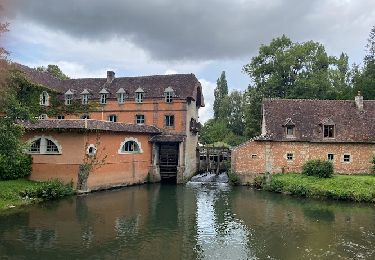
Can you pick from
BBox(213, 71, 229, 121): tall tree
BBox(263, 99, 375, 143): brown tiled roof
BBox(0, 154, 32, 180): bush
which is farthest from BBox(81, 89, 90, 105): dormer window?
BBox(213, 71, 229, 121): tall tree

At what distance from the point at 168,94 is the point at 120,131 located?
9301mm

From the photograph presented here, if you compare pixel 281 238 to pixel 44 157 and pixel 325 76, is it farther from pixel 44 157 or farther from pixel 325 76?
pixel 325 76

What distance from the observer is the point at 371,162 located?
3334cm

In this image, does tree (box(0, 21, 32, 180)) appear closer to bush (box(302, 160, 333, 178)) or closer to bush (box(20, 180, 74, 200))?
bush (box(20, 180, 74, 200))

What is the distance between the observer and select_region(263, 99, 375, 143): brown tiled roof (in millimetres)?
35344

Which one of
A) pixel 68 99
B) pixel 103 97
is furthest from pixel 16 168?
pixel 68 99

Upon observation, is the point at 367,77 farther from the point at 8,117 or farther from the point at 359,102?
the point at 8,117

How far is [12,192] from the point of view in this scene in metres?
24.6

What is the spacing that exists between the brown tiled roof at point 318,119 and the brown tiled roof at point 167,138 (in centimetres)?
890

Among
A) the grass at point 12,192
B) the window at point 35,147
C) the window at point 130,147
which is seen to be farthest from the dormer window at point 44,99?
the grass at point 12,192

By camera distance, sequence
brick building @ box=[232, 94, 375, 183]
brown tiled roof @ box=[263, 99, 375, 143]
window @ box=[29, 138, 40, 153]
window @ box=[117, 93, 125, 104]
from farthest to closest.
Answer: window @ box=[117, 93, 125, 104]
brown tiled roof @ box=[263, 99, 375, 143]
brick building @ box=[232, 94, 375, 183]
window @ box=[29, 138, 40, 153]

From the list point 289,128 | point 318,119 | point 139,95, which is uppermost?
point 139,95

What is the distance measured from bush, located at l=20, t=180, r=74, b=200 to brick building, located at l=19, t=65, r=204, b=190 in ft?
3.88

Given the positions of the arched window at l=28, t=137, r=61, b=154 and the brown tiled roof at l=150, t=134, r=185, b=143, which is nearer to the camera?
the arched window at l=28, t=137, r=61, b=154
